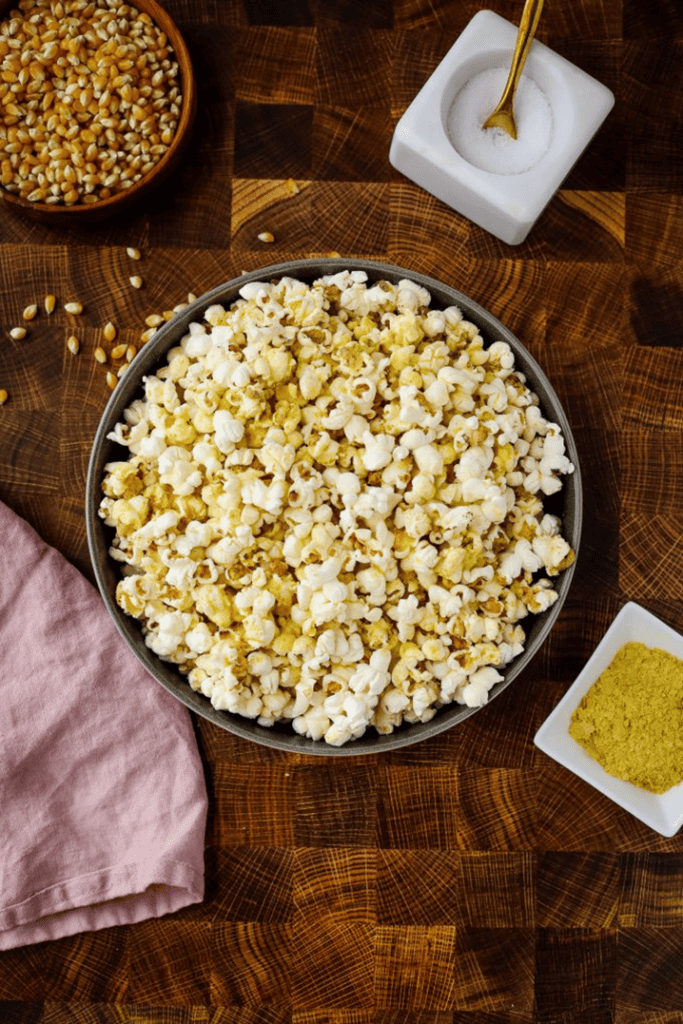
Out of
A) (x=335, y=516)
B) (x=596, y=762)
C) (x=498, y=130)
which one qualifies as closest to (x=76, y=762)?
(x=335, y=516)

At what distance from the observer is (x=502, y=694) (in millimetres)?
1670

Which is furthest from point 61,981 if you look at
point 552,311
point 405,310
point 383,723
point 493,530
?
point 552,311

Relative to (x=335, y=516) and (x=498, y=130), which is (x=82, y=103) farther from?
(x=335, y=516)

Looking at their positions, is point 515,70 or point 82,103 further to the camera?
point 82,103

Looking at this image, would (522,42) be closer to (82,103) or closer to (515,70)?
(515,70)

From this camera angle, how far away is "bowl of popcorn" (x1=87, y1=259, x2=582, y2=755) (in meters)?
1.42

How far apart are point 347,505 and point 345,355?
245 millimetres

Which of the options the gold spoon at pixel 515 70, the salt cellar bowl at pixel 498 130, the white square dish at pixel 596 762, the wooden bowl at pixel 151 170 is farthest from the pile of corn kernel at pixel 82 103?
the white square dish at pixel 596 762

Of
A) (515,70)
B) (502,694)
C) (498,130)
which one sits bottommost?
(502,694)

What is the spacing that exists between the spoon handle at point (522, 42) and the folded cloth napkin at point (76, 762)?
114cm

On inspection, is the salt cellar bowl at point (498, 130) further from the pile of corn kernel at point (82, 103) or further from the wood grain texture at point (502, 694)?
the pile of corn kernel at point (82, 103)

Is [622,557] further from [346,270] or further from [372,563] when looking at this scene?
[346,270]

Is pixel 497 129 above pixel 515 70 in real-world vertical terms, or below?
below

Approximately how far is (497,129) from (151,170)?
0.63 metres
